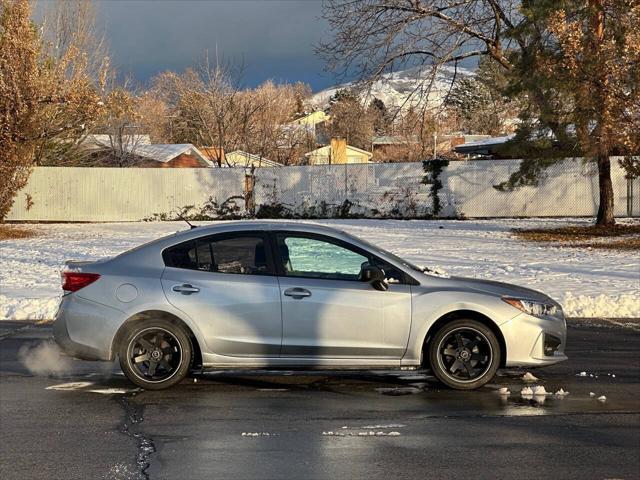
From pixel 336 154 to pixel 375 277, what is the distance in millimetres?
50909

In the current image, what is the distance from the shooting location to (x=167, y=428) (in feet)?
21.9

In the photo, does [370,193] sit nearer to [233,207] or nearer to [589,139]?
[233,207]

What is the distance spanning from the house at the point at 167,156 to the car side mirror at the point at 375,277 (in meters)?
40.9

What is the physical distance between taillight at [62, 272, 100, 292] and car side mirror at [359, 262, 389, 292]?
247 cm

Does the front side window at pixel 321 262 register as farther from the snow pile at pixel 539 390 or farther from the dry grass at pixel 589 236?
the dry grass at pixel 589 236

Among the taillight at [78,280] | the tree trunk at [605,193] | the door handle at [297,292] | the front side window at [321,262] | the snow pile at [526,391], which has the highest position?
the tree trunk at [605,193]

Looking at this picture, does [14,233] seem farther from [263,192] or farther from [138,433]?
[138,433]

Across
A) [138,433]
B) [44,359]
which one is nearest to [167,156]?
[44,359]

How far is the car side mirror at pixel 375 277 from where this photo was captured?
25.9ft

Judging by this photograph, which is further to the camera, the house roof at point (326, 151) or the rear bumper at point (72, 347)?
the house roof at point (326, 151)

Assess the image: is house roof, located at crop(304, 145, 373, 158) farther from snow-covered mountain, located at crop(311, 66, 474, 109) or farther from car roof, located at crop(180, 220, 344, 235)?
car roof, located at crop(180, 220, 344, 235)

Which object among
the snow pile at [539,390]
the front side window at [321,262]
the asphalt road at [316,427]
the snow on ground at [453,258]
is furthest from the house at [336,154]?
the snow pile at [539,390]

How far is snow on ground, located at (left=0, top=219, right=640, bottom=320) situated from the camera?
1356 centimetres

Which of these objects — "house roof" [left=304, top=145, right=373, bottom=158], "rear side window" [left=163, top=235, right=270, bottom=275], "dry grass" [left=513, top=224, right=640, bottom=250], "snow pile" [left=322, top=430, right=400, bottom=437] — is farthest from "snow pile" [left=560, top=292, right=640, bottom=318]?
Answer: "house roof" [left=304, top=145, right=373, bottom=158]
